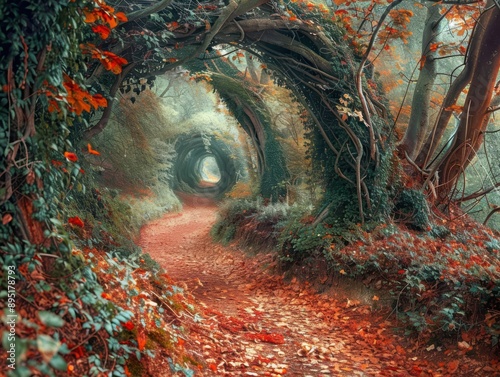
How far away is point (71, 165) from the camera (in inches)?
120

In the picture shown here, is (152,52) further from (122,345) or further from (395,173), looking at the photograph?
(395,173)

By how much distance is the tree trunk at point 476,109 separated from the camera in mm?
7059

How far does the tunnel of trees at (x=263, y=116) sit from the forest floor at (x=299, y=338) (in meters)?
0.66

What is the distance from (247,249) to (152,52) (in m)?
5.64

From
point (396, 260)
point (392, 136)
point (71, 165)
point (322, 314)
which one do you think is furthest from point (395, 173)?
point (71, 165)

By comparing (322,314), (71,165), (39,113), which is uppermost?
(39,113)

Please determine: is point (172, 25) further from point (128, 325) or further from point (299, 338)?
point (299, 338)

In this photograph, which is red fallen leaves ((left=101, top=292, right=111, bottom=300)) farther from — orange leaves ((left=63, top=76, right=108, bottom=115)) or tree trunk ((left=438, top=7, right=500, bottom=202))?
tree trunk ((left=438, top=7, right=500, bottom=202))

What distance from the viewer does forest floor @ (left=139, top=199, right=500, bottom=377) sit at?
3.74 meters

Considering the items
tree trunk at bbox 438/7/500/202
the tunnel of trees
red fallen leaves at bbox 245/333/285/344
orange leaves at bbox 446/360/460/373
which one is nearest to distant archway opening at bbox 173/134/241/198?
the tunnel of trees

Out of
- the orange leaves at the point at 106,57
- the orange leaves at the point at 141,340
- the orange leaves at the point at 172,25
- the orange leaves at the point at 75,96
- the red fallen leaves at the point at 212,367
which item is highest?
the orange leaves at the point at 172,25

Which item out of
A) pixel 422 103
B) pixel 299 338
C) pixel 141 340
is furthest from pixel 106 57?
pixel 422 103

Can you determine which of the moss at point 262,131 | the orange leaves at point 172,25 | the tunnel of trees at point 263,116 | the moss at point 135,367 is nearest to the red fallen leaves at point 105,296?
the tunnel of trees at point 263,116

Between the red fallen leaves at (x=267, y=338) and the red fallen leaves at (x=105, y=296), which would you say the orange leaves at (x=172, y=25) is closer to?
the red fallen leaves at (x=105, y=296)
